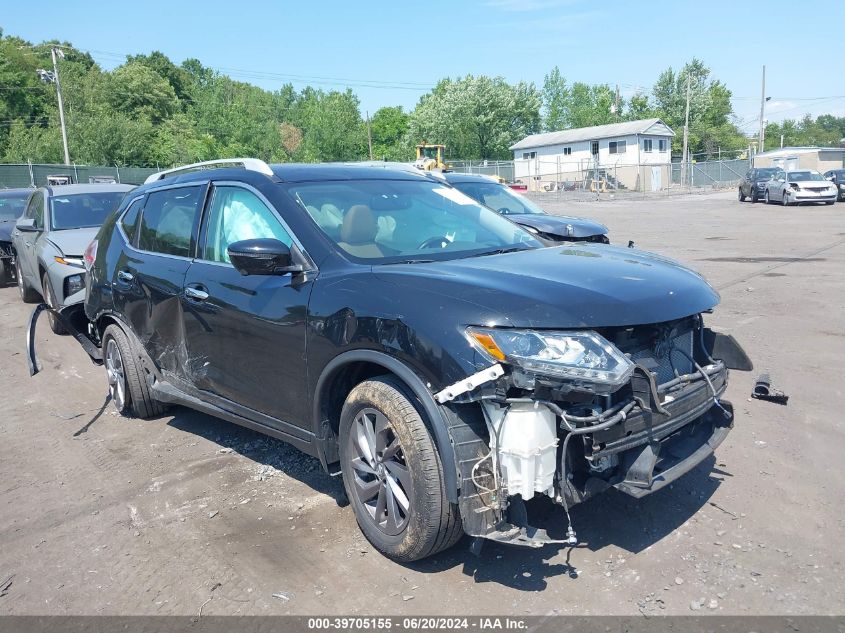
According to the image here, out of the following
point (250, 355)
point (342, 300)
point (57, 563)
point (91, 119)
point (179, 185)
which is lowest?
point (57, 563)

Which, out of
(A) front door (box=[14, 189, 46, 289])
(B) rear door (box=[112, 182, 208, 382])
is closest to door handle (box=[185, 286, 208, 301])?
(B) rear door (box=[112, 182, 208, 382])

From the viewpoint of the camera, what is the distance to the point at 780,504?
3.94m

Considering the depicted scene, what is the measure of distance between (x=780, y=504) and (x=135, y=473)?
404 centimetres

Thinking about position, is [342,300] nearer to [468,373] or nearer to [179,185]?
[468,373]

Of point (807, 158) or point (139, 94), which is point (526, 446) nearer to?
point (807, 158)

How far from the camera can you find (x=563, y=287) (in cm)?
328

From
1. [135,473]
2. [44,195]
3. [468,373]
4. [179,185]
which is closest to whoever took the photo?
[468,373]

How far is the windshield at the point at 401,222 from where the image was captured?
401 cm

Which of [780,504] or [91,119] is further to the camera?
[91,119]

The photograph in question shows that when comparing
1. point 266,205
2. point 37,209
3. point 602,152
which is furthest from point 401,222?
point 602,152

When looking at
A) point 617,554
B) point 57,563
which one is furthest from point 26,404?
point 617,554

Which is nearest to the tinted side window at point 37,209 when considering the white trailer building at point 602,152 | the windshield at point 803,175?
the windshield at point 803,175

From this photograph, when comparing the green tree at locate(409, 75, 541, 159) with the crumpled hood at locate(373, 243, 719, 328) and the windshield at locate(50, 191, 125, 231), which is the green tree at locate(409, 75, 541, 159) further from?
the crumpled hood at locate(373, 243, 719, 328)

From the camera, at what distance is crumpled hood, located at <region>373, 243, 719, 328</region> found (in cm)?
307
